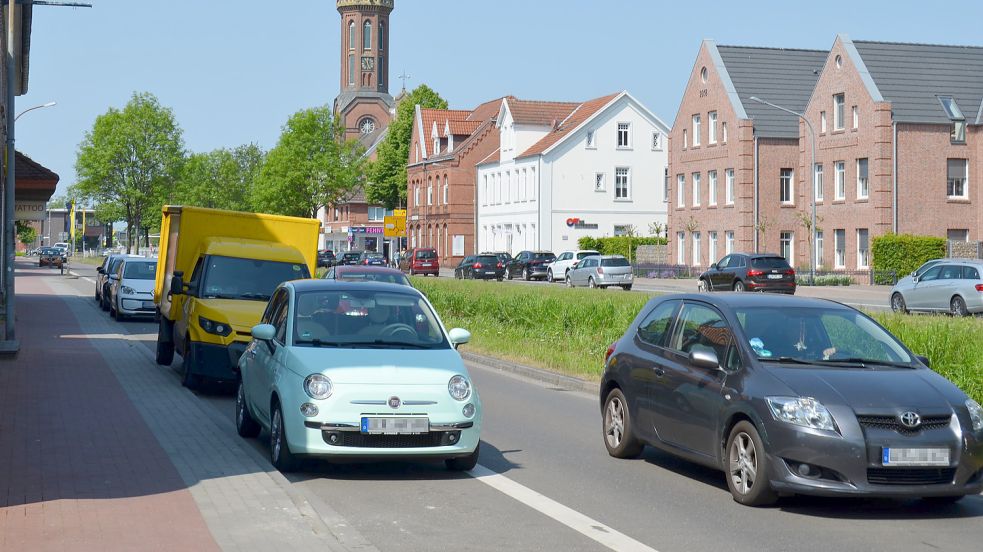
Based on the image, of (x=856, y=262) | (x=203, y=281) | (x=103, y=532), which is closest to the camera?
(x=103, y=532)

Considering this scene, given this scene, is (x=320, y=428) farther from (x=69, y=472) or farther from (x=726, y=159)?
(x=726, y=159)

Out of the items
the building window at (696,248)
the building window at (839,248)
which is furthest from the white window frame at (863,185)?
the building window at (696,248)

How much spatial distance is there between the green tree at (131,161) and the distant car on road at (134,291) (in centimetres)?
7042

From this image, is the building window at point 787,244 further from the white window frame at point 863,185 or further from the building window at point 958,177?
the building window at point 958,177

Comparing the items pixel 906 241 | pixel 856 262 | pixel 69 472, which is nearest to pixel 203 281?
pixel 69 472

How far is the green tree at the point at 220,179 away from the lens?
103312mm

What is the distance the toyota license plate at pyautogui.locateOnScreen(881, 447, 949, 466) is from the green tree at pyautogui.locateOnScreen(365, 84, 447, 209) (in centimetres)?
10066

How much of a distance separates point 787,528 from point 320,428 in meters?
3.54

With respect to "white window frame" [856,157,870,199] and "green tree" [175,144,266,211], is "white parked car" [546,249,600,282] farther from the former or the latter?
"green tree" [175,144,266,211]

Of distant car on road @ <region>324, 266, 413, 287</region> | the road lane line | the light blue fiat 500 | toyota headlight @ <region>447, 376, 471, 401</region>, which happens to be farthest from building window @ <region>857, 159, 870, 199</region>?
toyota headlight @ <region>447, 376, 471, 401</region>

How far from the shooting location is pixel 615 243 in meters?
72.9

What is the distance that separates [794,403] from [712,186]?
59.0m

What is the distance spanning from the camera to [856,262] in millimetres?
57188

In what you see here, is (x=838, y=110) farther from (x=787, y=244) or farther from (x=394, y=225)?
(x=394, y=225)
